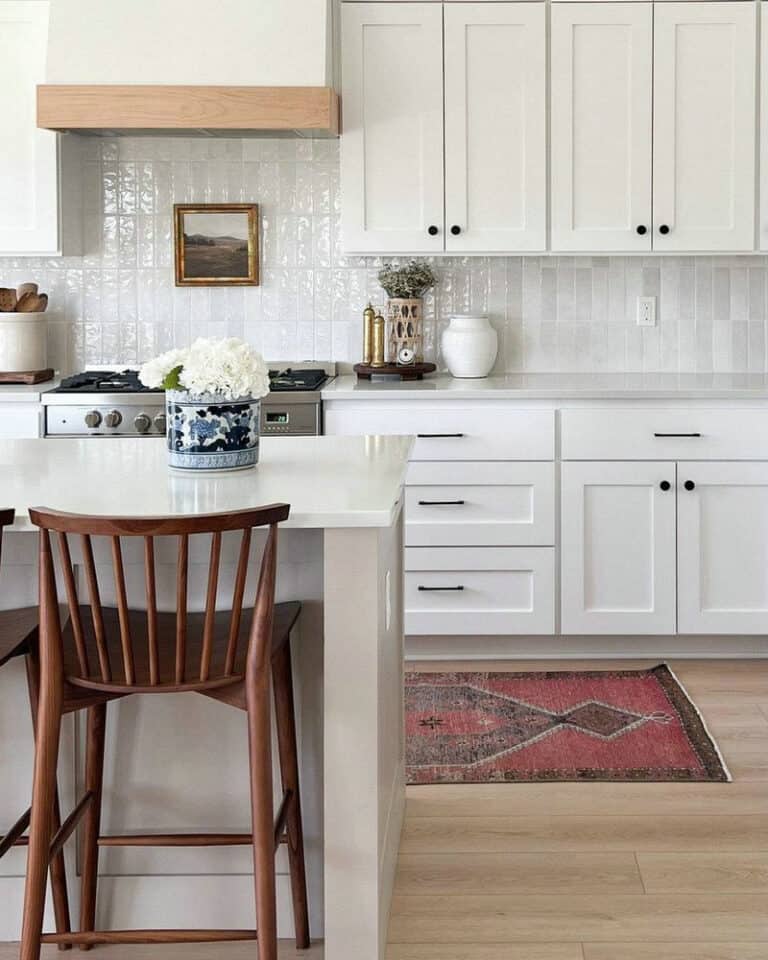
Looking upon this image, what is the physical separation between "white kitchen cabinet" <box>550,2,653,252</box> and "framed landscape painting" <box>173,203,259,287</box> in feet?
3.73

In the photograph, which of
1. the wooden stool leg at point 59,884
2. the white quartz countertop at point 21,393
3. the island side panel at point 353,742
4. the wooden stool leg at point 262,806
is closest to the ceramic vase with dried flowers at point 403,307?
the white quartz countertop at point 21,393

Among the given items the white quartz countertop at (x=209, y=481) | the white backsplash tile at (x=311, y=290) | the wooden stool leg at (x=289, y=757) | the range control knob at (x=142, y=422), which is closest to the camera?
the white quartz countertop at (x=209, y=481)

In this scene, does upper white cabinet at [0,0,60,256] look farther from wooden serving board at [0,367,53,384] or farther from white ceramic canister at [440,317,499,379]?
white ceramic canister at [440,317,499,379]

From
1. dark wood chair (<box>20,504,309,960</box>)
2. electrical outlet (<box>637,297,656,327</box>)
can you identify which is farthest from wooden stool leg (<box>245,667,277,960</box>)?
electrical outlet (<box>637,297,656,327</box>)

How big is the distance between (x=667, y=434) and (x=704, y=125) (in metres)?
1.08

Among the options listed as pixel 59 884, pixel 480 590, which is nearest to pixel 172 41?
pixel 480 590

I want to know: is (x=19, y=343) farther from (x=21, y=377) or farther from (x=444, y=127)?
(x=444, y=127)

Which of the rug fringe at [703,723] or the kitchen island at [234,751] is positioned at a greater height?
the kitchen island at [234,751]

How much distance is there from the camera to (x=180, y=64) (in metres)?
4.25

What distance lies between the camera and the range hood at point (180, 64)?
4230 mm

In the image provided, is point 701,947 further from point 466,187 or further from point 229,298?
point 229,298


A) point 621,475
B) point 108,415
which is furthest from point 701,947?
point 108,415

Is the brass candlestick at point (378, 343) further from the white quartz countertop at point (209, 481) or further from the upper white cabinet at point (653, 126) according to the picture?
the white quartz countertop at point (209, 481)

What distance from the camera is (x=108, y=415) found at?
423 cm
